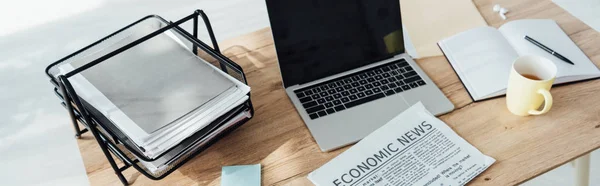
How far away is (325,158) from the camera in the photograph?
3.48 feet

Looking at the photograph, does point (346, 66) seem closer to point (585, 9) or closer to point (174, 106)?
point (174, 106)

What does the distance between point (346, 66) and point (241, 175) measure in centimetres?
33

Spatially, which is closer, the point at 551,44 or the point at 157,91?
the point at 157,91

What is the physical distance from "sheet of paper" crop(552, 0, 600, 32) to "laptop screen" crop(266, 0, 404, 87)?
46.0 inches

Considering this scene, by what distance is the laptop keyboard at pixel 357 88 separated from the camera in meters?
1.16

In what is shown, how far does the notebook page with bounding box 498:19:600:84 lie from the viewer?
1.15 metres

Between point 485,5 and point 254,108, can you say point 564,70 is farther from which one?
point 254,108

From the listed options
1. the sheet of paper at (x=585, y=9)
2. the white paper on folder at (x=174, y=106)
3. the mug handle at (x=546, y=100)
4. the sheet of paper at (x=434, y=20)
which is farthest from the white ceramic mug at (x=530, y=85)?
the sheet of paper at (x=585, y=9)


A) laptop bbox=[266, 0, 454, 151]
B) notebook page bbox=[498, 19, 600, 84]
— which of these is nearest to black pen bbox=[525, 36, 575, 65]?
notebook page bbox=[498, 19, 600, 84]

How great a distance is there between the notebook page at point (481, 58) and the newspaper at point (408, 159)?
129mm

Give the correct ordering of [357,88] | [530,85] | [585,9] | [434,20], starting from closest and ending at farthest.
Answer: [530,85] < [357,88] < [434,20] < [585,9]

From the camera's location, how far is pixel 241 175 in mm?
1049

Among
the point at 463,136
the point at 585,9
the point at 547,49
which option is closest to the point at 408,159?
the point at 463,136

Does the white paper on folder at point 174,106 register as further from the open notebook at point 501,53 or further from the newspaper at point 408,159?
the open notebook at point 501,53
